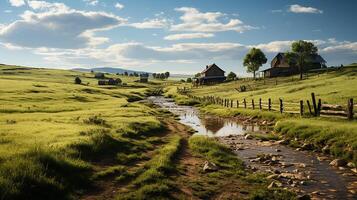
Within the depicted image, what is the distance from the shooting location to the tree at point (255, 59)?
132 metres

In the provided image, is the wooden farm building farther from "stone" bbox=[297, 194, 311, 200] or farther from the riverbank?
"stone" bbox=[297, 194, 311, 200]

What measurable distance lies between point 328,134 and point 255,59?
110651 millimetres

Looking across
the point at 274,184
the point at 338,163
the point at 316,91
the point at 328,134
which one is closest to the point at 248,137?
the point at 328,134

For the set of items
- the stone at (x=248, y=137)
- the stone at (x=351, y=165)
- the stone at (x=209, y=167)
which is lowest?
the stone at (x=248, y=137)

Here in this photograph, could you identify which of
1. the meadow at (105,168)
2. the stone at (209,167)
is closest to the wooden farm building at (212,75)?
the meadow at (105,168)

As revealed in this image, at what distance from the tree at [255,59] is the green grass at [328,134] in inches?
4065

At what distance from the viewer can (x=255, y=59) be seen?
132000 mm

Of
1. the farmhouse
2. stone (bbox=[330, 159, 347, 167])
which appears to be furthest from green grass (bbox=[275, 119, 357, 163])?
the farmhouse

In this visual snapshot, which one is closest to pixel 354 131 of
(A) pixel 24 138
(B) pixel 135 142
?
(B) pixel 135 142

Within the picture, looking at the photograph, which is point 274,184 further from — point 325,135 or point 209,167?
point 325,135

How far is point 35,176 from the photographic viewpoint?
1308 cm

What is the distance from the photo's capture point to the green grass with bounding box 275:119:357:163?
21567 millimetres

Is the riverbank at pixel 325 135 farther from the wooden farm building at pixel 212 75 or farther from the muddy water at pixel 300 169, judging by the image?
the wooden farm building at pixel 212 75

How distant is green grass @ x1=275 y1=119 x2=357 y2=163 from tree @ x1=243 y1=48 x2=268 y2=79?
339ft
